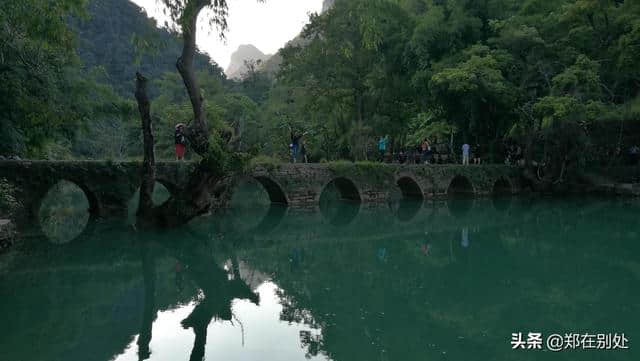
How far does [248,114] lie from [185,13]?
26.3m

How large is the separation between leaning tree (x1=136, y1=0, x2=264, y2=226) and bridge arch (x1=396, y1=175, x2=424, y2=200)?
12.2 metres

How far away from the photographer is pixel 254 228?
14.6 meters

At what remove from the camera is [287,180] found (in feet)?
63.1

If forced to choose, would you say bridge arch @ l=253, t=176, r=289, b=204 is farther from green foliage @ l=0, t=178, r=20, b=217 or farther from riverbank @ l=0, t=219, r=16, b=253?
riverbank @ l=0, t=219, r=16, b=253

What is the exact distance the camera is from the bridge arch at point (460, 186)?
25016 mm

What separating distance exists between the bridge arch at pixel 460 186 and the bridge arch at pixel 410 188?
1.91 m

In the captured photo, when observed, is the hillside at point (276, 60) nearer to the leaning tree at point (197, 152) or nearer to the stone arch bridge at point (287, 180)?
the stone arch bridge at point (287, 180)

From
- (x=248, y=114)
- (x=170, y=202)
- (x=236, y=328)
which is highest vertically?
(x=248, y=114)

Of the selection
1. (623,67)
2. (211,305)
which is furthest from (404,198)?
(211,305)

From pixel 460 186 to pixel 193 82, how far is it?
56.5 feet

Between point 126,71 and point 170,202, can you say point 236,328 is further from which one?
point 126,71

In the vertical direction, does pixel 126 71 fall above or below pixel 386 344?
above
